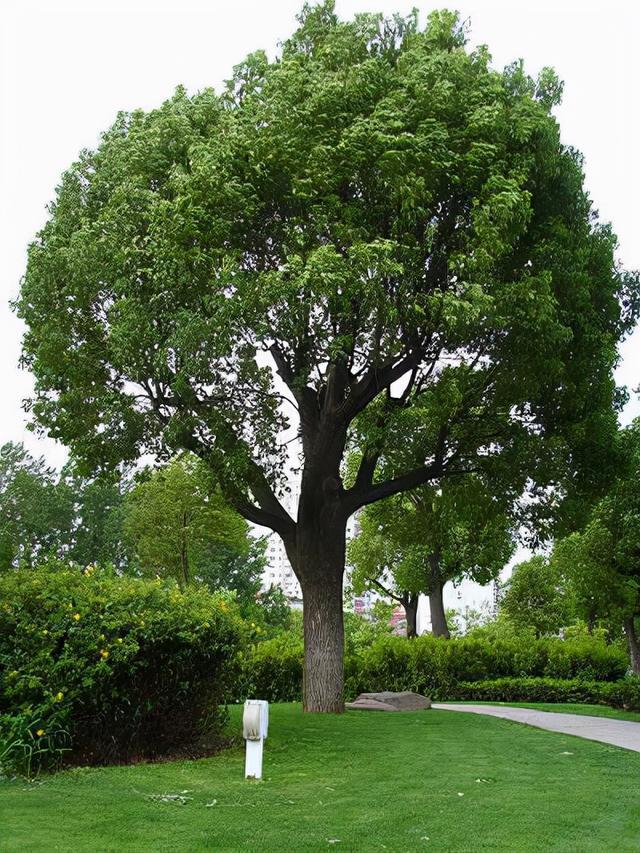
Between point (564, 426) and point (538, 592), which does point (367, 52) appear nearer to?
point (564, 426)

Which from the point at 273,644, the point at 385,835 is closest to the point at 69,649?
the point at 385,835

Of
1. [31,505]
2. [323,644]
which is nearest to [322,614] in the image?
[323,644]

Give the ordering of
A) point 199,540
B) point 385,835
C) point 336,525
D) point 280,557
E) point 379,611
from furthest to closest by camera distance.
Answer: point 280,557
point 379,611
point 199,540
point 336,525
point 385,835

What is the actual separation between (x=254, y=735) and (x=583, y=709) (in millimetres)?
10292

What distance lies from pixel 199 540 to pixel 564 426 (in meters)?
22.7

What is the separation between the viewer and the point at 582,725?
1191cm

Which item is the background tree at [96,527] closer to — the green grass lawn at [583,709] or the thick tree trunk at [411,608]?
the thick tree trunk at [411,608]

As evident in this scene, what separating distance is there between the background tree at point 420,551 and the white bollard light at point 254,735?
11.9 metres

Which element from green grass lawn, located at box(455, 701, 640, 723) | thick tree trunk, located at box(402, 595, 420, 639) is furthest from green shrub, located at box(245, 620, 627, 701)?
thick tree trunk, located at box(402, 595, 420, 639)

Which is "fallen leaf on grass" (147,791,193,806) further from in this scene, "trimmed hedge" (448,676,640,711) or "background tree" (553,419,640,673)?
"trimmed hedge" (448,676,640,711)

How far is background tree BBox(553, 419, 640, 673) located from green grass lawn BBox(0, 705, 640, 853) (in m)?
6.97

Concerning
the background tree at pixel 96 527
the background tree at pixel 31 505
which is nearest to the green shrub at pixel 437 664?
the background tree at pixel 31 505

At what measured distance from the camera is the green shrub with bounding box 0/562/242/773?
7.06 meters

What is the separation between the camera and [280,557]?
16525 cm
